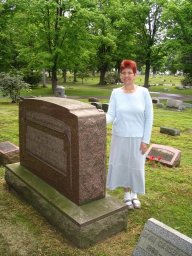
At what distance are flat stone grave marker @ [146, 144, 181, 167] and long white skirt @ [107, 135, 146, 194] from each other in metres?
3.01

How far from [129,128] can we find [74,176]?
4.12ft

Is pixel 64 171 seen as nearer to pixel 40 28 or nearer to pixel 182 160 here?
pixel 182 160

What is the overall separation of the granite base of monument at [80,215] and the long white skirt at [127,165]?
57 centimetres

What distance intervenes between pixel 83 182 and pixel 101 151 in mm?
544

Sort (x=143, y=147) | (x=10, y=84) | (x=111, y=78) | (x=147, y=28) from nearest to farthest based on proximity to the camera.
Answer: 1. (x=143, y=147)
2. (x=10, y=84)
3. (x=147, y=28)
4. (x=111, y=78)

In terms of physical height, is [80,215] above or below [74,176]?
below

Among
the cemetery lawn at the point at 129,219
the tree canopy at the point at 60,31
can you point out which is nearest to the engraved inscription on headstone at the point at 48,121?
the cemetery lawn at the point at 129,219

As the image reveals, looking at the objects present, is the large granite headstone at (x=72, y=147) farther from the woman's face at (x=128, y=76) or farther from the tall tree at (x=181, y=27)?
the tall tree at (x=181, y=27)

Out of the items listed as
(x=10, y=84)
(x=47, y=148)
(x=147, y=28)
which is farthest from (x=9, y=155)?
A: (x=147, y=28)

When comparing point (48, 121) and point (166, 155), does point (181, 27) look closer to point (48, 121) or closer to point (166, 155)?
point (166, 155)

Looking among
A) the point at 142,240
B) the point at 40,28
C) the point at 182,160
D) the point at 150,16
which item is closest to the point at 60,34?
the point at 40,28

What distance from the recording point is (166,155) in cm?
859

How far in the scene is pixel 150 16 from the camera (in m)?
36.9

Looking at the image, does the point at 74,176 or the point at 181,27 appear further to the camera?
the point at 181,27
